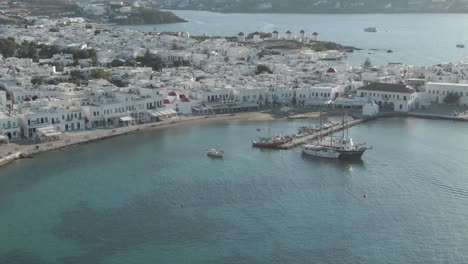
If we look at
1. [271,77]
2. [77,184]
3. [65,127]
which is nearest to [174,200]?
[77,184]

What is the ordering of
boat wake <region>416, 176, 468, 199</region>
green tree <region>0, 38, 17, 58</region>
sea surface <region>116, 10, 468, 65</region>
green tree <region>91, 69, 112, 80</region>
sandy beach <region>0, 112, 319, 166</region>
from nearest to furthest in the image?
boat wake <region>416, 176, 468, 199</region> < sandy beach <region>0, 112, 319, 166</region> < green tree <region>91, 69, 112, 80</region> < green tree <region>0, 38, 17, 58</region> < sea surface <region>116, 10, 468, 65</region>

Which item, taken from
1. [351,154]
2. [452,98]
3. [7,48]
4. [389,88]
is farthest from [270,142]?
[7,48]

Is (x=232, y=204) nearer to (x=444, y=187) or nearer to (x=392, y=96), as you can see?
(x=444, y=187)

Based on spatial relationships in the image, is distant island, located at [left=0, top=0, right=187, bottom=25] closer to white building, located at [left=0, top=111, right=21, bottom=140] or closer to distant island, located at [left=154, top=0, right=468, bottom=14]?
distant island, located at [left=154, top=0, right=468, bottom=14]

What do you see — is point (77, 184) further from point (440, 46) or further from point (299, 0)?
point (299, 0)

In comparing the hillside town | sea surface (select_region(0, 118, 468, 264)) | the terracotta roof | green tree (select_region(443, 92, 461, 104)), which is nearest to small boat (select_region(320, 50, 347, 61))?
the hillside town

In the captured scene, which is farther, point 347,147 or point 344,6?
point 344,6

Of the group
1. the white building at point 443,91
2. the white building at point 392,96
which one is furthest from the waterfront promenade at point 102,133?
the white building at point 443,91

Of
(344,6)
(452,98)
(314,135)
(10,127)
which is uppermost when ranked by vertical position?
(344,6)
